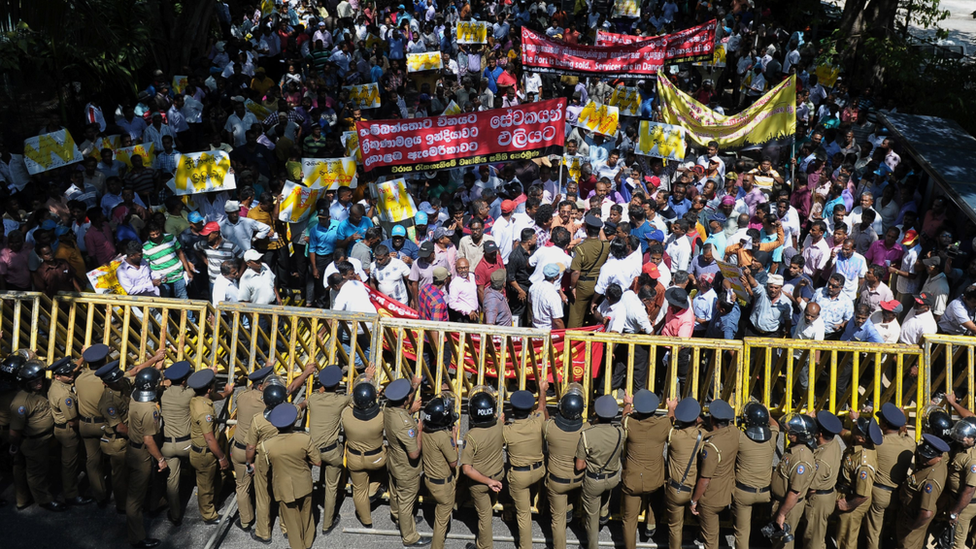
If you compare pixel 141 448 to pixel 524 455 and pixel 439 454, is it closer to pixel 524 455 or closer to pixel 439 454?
pixel 439 454

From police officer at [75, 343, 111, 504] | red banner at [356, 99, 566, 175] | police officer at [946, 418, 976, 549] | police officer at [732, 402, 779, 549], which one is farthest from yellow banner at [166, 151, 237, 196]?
police officer at [946, 418, 976, 549]

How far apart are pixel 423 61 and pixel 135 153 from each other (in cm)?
786

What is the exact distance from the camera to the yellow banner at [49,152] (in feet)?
40.8

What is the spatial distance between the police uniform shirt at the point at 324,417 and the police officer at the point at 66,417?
2570 millimetres

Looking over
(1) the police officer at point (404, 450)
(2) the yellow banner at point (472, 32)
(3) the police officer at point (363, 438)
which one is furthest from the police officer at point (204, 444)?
(2) the yellow banner at point (472, 32)

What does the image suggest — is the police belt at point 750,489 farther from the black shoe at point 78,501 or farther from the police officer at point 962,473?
the black shoe at point 78,501

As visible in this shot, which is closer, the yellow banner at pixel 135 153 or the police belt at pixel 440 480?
the police belt at pixel 440 480

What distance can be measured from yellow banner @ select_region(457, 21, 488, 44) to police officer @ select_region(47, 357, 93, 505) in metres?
14.3

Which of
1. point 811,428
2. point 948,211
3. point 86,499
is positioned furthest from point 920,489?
point 86,499

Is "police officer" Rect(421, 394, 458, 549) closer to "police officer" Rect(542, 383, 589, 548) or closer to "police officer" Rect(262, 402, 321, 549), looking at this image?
"police officer" Rect(542, 383, 589, 548)

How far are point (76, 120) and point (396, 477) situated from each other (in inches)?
544

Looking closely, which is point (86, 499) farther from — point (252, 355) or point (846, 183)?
point (846, 183)

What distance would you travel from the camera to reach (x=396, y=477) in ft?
25.1

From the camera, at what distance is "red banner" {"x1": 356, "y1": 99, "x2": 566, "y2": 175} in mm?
11414
